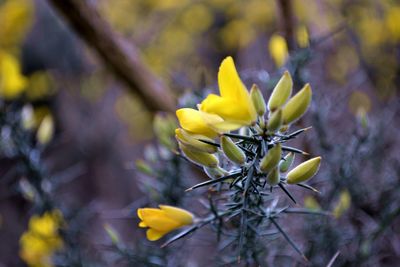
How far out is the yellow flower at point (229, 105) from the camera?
Answer: 0.46 meters

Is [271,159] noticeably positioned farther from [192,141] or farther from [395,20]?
[395,20]

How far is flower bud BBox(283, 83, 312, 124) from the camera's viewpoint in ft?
1.55

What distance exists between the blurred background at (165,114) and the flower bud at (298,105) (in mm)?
337

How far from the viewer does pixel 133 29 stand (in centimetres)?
309

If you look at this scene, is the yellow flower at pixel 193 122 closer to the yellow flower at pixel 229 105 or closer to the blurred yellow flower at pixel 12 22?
the yellow flower at pixel 229 105

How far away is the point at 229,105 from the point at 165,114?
78 cm

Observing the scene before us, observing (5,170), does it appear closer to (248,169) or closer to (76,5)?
(76,5)

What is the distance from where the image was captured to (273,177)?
1.52 feet

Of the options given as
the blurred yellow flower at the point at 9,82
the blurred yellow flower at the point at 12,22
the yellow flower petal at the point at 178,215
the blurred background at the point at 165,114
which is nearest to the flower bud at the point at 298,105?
the yellow flower petal at the point at 178,215

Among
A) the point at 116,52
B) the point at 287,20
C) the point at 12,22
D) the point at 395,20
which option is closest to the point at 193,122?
the point at 287,20

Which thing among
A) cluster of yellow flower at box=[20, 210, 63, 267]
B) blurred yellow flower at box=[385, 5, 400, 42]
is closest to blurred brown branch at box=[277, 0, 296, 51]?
blurred yellow flower at box=[385, 5, 400, 42]

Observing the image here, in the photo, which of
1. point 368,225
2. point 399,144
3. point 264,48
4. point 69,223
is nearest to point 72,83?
point 264,48

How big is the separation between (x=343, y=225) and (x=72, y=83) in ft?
6.10

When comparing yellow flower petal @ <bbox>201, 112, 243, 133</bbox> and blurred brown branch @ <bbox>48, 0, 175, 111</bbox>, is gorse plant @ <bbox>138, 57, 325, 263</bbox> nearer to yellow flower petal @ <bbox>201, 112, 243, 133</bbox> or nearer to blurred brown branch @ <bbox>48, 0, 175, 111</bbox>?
yellow flower petal @ <bbox>201, 112, 243, 133</bbox>
